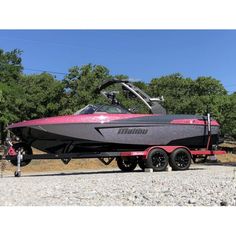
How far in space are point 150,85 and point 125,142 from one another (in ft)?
171

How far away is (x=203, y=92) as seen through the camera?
6669cm

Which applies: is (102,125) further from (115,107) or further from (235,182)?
(235,182)

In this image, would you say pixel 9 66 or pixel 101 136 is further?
pixel 9 66

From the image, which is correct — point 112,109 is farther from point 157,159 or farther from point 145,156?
point 157,159

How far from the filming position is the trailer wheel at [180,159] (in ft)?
50.8

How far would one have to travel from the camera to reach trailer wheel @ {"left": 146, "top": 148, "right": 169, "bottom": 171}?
49.5 feet

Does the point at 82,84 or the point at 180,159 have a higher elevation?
the point at 82,84

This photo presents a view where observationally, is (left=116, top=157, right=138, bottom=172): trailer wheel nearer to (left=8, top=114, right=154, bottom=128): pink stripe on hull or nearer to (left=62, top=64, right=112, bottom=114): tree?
(left=8, top=114, right=154, bottom=128): pink stripe on hull

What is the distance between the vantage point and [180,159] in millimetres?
15781

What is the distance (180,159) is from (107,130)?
3118 millimetres

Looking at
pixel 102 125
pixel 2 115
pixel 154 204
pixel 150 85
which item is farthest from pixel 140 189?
pixel 150 85

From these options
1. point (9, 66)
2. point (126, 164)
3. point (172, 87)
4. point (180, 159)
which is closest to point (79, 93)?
point (9, 66)

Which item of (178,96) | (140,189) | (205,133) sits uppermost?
(178,96)
